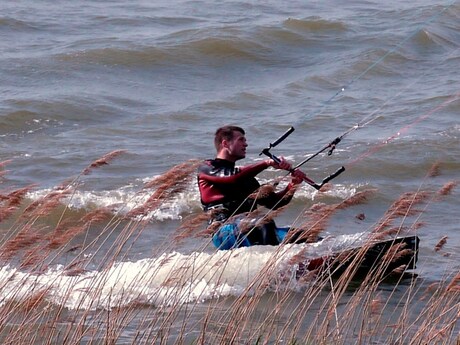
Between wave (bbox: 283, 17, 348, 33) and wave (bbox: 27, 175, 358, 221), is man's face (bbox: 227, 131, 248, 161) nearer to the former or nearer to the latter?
wave (bbox: 27, 175, 358, 221)

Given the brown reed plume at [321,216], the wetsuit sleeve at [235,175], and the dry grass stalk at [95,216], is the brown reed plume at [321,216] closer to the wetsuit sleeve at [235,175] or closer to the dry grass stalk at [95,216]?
the dry grass stalk at [95,216]

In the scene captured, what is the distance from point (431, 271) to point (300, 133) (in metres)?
6.75

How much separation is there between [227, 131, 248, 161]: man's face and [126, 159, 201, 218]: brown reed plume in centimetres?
325

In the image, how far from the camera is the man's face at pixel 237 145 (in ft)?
29.6

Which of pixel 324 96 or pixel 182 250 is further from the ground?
pixel 182 250

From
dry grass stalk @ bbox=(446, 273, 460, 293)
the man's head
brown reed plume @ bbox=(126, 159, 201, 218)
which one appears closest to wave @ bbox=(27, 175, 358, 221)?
the man's head

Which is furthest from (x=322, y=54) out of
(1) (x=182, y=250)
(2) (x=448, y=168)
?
(1) (x=182, y=250)

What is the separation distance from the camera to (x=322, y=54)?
21.3 metres

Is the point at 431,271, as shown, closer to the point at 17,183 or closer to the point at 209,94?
the point at 17,183

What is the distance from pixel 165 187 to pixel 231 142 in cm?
353

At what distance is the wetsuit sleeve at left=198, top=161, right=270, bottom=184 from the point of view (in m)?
8.70

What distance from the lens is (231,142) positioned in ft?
29.7

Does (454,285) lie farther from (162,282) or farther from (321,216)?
(162,282)

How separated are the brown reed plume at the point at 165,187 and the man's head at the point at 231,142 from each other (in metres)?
3.23
